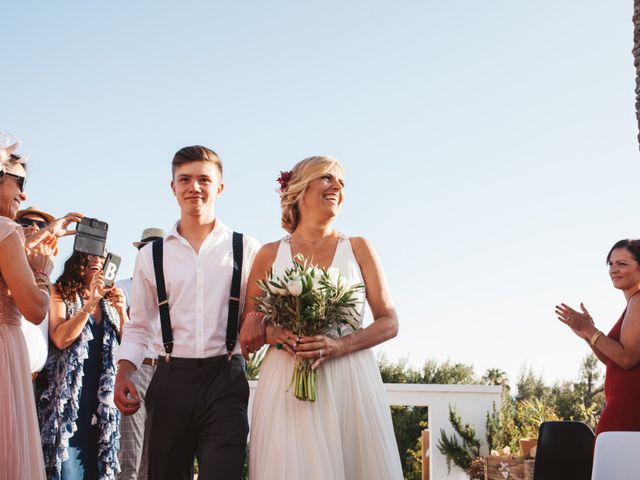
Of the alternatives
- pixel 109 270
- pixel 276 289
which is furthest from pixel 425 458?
pixel 276 289

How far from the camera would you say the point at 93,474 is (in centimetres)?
476

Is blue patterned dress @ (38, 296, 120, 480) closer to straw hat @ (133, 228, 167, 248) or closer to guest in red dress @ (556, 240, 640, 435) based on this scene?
straw hat @ (133, 228, 167, 248)

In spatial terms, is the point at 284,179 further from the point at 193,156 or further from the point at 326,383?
the point at 326,383

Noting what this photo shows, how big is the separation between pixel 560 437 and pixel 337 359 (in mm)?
1991

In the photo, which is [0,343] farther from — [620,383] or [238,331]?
[620,383]

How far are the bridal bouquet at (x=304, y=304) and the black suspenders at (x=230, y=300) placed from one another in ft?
0.80

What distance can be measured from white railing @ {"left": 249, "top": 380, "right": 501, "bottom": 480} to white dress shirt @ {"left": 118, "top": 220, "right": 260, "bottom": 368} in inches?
441

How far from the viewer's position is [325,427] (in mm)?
3309

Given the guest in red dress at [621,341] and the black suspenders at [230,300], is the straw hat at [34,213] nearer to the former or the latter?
the black suspenders at [230,300]

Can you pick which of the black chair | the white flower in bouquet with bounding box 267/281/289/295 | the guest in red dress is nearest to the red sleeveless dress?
the guest in red dress

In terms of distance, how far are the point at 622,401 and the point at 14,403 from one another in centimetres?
343

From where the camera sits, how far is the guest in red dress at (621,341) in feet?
14.4

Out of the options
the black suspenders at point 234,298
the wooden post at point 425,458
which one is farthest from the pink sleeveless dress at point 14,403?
the wooden post at point 425,458

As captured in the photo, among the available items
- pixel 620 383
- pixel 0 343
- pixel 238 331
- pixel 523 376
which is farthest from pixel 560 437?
pixel 523 376
